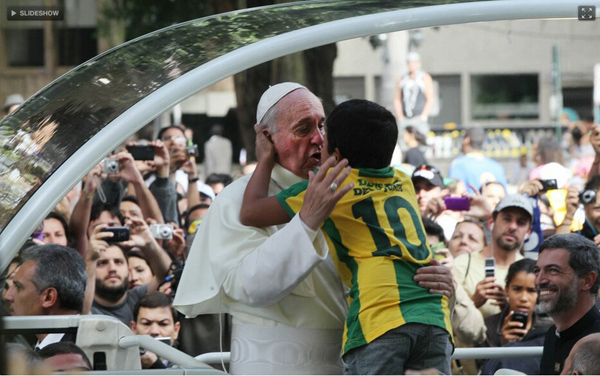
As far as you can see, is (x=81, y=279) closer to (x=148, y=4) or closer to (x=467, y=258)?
(x=467, y=258)

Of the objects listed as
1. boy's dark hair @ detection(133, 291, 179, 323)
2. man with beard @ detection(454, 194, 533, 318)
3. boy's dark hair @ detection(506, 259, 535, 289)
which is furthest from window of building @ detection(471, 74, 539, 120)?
boy's dark hair @ detection(133, 291, 179, 323)

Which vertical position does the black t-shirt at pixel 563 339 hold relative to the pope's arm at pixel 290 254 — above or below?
below

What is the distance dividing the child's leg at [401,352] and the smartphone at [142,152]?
15.3ft

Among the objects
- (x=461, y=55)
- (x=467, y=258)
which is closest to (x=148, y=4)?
(x=467, y=258)

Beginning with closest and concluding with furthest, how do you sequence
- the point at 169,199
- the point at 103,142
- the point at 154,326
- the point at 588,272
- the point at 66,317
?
the point at 103,142
the point at 66,317
the point at 588,272
the point at 154,326
the point at 169,199

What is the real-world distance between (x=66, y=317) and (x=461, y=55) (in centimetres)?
2945

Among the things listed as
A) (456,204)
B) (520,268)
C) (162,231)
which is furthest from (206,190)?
(520,268)

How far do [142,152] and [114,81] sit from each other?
15.1ft

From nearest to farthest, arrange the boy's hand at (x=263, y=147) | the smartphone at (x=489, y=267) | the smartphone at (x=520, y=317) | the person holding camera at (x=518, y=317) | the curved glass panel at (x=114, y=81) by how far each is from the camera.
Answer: the curved glass panel at (x=114, y=81) < the boy's hand at (x=263, y=147) < the person holding camera at (x=518, y=317) < the smartphone at (x=520, y=317) < the smartphone at (x=489, y=267)

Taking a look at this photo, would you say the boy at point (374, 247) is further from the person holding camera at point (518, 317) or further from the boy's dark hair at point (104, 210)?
the boy's dark hair at point (104, 210)

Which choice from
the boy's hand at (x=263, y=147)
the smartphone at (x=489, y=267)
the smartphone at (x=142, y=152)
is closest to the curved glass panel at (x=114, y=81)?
the boy's hand at (x=263, y=147)

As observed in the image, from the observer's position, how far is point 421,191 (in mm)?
8844

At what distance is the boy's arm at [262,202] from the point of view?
3756mm

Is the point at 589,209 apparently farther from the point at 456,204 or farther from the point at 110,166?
the point at 110,166
